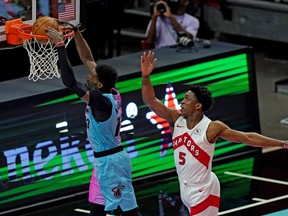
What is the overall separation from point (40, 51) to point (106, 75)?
2447 millimetres

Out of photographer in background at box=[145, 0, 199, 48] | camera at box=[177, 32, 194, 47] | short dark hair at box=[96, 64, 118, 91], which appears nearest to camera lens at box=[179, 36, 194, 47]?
camera at box=[177, 32, 194, 47]

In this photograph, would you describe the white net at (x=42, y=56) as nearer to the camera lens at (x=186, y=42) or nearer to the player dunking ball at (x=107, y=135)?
the player dunking ball at (x=107, y=135)

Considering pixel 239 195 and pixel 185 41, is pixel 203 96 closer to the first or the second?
pixel 239 195

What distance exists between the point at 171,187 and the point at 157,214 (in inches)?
42.4

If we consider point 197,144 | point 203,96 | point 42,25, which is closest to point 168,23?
point 42,25

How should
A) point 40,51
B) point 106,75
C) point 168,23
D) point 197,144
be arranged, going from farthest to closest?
1. point 168,23
2. point 40,51
3. point 106,75
4. point 197,144

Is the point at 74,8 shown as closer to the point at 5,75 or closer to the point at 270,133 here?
the point at 5,75

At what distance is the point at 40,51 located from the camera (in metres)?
13.0

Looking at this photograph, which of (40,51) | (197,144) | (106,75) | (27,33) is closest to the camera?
(197,144)

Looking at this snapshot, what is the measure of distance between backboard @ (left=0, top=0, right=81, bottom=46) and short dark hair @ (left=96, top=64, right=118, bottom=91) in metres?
1.53

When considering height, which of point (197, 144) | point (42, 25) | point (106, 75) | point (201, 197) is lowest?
point (201, 197)

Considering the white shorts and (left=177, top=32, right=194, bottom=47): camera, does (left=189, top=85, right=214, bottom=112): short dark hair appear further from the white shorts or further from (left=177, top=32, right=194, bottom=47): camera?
(left=177, top=32, right=194, bottom=47): camera

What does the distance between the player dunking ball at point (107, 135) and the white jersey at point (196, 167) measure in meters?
0.83

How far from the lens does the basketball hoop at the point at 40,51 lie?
1166 centimetres
